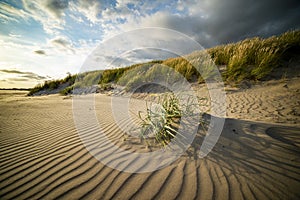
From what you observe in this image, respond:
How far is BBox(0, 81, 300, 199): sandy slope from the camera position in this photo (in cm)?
143

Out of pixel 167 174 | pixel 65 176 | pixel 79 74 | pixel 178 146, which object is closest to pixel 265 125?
pixel 178 146

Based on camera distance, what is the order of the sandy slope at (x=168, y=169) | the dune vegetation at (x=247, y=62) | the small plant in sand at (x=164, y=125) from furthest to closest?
the dune vegetation at (x=247, y=62)
the small plant in sand at (x=164, y=125)
the sandy slope at (x=168, y=169)

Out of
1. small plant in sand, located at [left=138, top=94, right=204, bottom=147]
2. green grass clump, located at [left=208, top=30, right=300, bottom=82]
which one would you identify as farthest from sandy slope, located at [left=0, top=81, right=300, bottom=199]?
green grass clump, located at [left=208, top=30, right=300, bottom=82]

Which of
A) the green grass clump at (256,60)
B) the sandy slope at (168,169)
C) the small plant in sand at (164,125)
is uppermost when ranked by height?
the green grass clump at (256,60)

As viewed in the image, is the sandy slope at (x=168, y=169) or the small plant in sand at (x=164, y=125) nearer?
the sandy slope at (x=168, y=169)

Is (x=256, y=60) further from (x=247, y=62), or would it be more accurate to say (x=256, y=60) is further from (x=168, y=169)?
(x=168, y=169)

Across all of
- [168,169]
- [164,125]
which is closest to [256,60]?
[164,125]

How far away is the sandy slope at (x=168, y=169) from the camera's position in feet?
4.70

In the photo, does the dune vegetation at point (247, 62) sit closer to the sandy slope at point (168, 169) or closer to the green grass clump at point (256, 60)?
the green grass clump at point (256, 60)

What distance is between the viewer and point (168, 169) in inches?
68.7

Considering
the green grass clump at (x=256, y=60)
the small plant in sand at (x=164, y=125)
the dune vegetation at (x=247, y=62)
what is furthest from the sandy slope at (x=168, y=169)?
the dune vegetation at (x=247, y=62)

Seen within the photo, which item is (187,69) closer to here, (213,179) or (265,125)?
(265,125)

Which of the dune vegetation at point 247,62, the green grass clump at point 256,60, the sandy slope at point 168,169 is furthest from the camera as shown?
the dune vegetation at point 247,62

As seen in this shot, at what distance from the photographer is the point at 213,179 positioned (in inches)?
61.6
